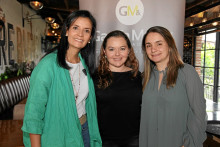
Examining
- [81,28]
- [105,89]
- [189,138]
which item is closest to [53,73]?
[81,28]

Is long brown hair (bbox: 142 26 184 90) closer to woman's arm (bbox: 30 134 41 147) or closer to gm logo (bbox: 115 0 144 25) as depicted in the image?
gm logo (bbox: 115 0 144 25)

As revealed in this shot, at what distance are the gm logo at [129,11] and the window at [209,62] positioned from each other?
7.37 meters

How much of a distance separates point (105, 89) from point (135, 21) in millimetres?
1104

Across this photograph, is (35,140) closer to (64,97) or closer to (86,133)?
(64,97)

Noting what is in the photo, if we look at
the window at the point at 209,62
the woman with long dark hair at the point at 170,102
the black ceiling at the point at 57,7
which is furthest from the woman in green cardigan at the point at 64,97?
the window at the point at 209,62

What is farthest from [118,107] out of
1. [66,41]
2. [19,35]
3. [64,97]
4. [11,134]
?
[19,35]

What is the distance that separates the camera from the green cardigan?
4.01ft

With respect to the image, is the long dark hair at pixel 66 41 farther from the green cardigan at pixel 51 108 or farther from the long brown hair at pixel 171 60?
the long brown hair at pixel 171 60

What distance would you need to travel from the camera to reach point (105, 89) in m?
1.76

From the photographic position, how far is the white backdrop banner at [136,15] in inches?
93.6

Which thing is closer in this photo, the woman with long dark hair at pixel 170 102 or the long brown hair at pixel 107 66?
the woman with long dark hair at pixel 170 102

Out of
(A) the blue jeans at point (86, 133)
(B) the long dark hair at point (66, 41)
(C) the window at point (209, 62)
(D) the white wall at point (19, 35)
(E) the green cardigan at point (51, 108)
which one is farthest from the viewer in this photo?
(C) the window at point (209, 62)

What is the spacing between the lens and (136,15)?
240 cm

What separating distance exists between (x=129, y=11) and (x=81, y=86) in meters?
1.32
